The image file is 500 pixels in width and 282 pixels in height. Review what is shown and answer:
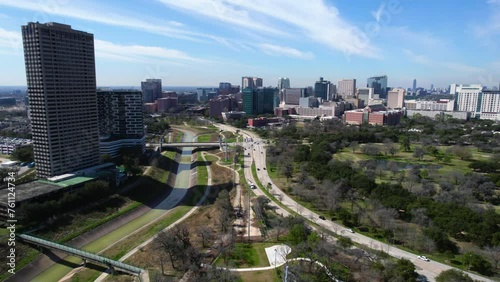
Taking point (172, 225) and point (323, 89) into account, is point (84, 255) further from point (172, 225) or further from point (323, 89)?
point (323, 89)

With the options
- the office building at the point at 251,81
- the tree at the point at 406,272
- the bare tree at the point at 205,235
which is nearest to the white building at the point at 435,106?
the office building at the point at 251,81

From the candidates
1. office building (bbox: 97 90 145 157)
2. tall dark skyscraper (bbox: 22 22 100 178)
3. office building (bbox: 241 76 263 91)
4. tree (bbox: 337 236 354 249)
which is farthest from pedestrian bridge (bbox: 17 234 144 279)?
office building (bbox: 241 76 263 91)

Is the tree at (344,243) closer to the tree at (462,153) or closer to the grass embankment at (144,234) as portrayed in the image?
the grass embankment at (144,234)

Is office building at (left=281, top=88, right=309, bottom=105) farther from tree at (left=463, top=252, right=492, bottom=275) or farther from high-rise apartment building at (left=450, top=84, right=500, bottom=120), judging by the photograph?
tree at (left=463, top=252, right=492, bottom=275)

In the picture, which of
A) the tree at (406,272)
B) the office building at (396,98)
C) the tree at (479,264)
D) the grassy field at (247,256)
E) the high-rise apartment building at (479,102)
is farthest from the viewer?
the office building at (396,98)

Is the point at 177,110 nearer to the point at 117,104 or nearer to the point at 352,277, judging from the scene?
the point at 117,104

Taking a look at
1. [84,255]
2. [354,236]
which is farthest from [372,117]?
[84,255]

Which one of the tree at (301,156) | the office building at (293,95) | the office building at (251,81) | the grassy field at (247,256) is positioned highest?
the office building at (251,81)

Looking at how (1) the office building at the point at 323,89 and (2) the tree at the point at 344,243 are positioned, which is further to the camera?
(1) the office building at the point at 323,89
